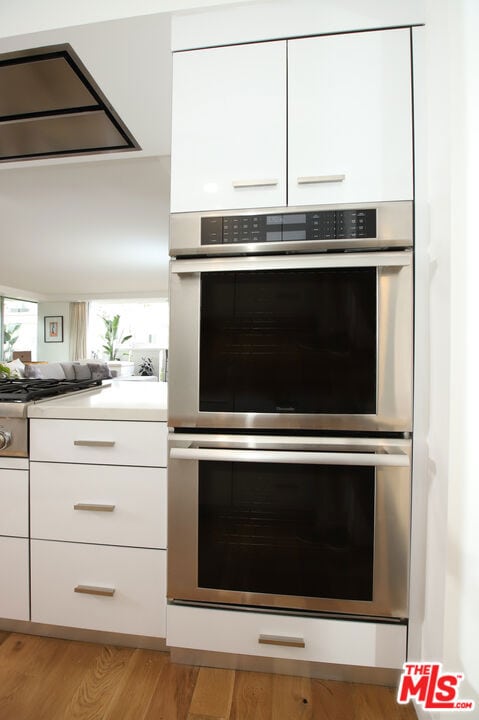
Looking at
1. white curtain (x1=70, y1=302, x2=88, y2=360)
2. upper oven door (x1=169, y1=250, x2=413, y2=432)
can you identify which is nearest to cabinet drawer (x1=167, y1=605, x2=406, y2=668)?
upper oven door (x1=169, y1=250, x2=413, y2=432)

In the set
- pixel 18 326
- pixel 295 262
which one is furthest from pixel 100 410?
pixel 18 326

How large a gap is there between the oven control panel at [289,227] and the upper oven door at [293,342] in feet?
0.21

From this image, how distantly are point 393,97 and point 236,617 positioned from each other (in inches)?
67.3

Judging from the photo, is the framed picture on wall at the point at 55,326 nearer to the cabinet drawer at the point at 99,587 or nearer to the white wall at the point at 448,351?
the cabinet drawer at the point at 99,587

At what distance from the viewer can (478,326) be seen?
0.84 meters

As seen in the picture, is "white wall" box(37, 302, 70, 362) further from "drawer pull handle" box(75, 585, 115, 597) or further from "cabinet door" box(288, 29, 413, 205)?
"cabinet door" box(288, 29, 413, 205)

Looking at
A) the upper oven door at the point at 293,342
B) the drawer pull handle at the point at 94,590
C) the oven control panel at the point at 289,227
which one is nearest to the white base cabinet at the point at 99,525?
the drawer pull handle at the point at 94,590

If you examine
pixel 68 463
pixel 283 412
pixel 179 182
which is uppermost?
pixel 179 182

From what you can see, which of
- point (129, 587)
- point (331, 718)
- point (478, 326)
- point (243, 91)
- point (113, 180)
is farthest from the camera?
point (113, 180)

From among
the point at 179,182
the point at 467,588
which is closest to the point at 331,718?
the point at 467,588

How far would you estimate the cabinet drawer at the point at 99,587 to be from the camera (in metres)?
1.26

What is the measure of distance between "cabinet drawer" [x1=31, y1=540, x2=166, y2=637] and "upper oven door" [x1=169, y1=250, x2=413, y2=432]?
1.77ft

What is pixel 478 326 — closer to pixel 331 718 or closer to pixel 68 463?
pixel 331 718

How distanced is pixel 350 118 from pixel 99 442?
1.35m
